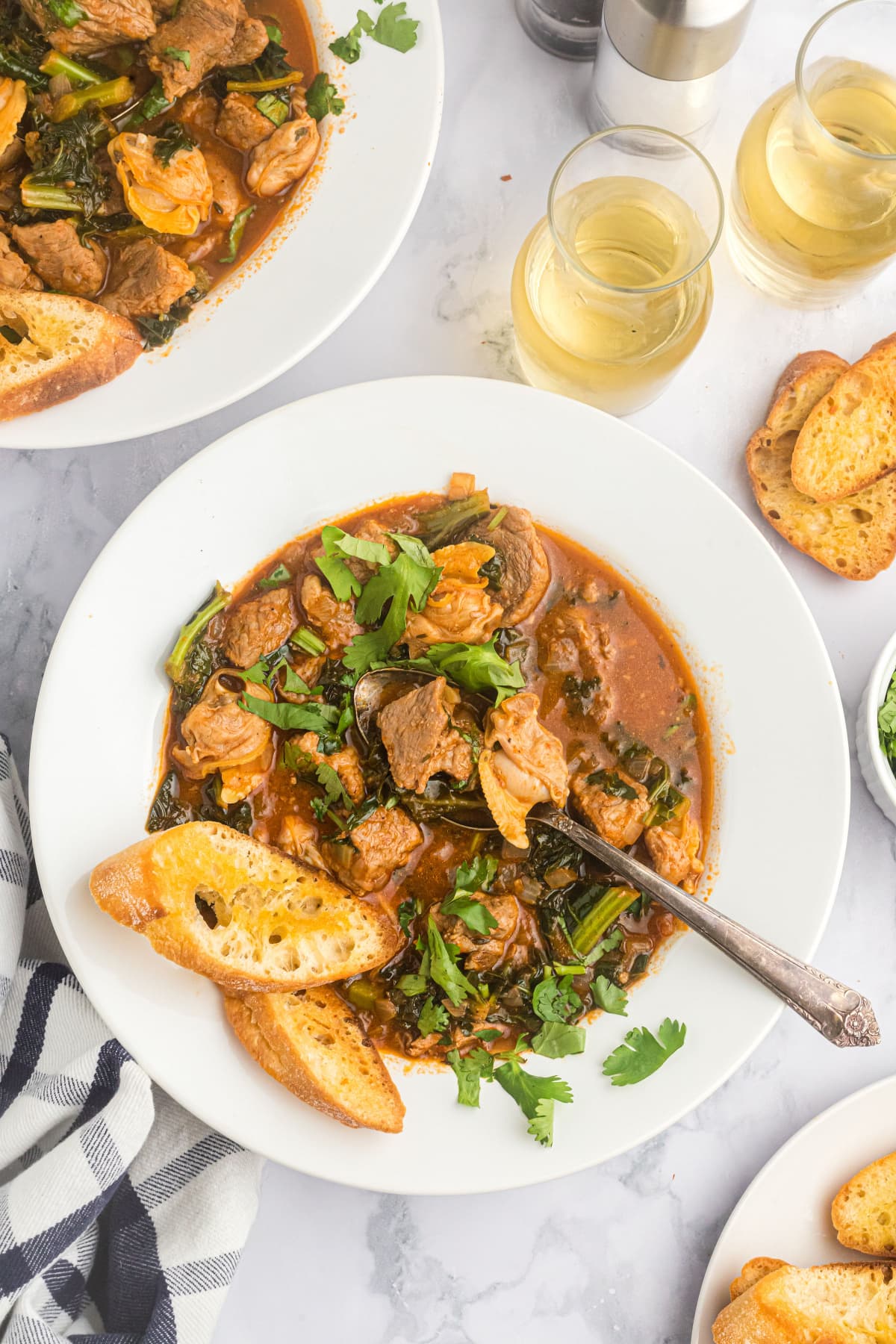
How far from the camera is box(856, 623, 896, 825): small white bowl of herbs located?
3.92 m

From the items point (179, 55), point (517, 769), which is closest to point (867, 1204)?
point (517, 769)

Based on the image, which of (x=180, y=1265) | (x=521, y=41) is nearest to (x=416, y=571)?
(x=521, y=41)

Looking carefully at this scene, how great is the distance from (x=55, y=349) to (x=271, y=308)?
71cm

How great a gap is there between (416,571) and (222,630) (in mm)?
710

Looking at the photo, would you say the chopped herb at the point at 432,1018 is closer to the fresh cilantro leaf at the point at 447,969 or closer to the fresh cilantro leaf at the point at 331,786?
the fresh cilantro leaf at the point at 447,969

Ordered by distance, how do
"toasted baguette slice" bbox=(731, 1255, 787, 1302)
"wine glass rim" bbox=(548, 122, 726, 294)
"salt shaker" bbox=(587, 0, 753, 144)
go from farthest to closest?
"toasted baguette slice" bbox=(731, 1255, 787, 1302)
"salt shaker" bbox=(587, 0, 753, 144)
"wine glass rim" bbox=(548, 122, 726, 294)

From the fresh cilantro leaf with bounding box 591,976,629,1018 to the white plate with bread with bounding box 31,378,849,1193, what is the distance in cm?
8

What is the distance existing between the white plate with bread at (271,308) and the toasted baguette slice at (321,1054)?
1.91 meters

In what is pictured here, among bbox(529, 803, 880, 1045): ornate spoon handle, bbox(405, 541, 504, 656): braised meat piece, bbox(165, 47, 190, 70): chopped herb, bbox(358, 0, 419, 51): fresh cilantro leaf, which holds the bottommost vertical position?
bbox(529, 803, 880, 1045): ornate spoon handle

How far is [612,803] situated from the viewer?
3.64 meters

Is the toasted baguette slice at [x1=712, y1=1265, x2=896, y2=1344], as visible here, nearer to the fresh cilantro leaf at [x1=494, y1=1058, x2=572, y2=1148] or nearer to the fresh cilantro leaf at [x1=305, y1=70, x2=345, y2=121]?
the fresh cilantro leaf at [x1=494, y1=1058, x2=572, y2=1148]

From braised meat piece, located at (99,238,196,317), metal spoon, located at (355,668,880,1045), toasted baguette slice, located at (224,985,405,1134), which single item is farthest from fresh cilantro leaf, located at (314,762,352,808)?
braised meat piece, located at (99,238,196,317)

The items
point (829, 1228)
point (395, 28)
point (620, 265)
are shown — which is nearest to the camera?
point (395, 28)

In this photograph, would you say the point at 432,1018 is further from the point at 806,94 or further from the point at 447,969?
the point at 806,94
